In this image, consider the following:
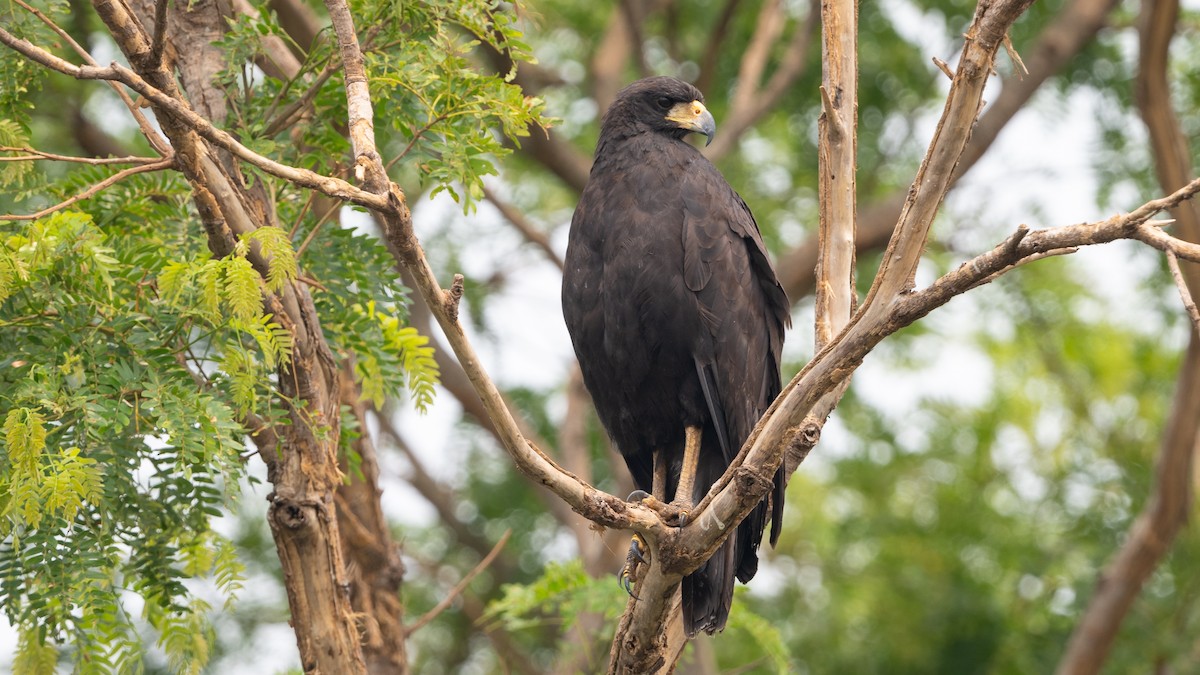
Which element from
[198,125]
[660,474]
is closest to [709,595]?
[660,474]

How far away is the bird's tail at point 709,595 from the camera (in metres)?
4.14

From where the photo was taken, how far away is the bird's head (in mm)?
4914

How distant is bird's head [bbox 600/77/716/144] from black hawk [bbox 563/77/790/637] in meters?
0.18

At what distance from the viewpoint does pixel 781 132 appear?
34.1 ft

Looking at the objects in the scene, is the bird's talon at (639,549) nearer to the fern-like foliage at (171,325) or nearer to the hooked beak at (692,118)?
the fern-like foliage at (171,325)

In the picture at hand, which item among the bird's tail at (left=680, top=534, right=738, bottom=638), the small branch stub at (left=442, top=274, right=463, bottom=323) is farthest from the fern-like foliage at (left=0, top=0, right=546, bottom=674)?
the bird's tail at (left=680, top=534, right=738, bottom=638)

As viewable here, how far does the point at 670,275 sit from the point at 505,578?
19.5 ft

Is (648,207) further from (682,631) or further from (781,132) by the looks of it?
(781,132)

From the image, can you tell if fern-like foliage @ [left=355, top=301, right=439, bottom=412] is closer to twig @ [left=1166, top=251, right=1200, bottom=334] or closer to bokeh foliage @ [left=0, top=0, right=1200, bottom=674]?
bokeh foliage @ [left=0, top=0, right=1200, bottom=674]

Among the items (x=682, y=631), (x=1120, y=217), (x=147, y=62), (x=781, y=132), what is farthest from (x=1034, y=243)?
(x=781, y=132)

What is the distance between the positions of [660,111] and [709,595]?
76.1 inches

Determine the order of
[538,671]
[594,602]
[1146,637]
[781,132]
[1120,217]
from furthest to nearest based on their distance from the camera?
[781,132] < [538,671] < [1146,637] < [594,602] < [1120,217]

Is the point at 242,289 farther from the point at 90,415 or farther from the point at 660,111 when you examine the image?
the point at 660,111

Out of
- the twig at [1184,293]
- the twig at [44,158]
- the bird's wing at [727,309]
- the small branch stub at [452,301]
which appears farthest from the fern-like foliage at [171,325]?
the twig at [1184,293]
